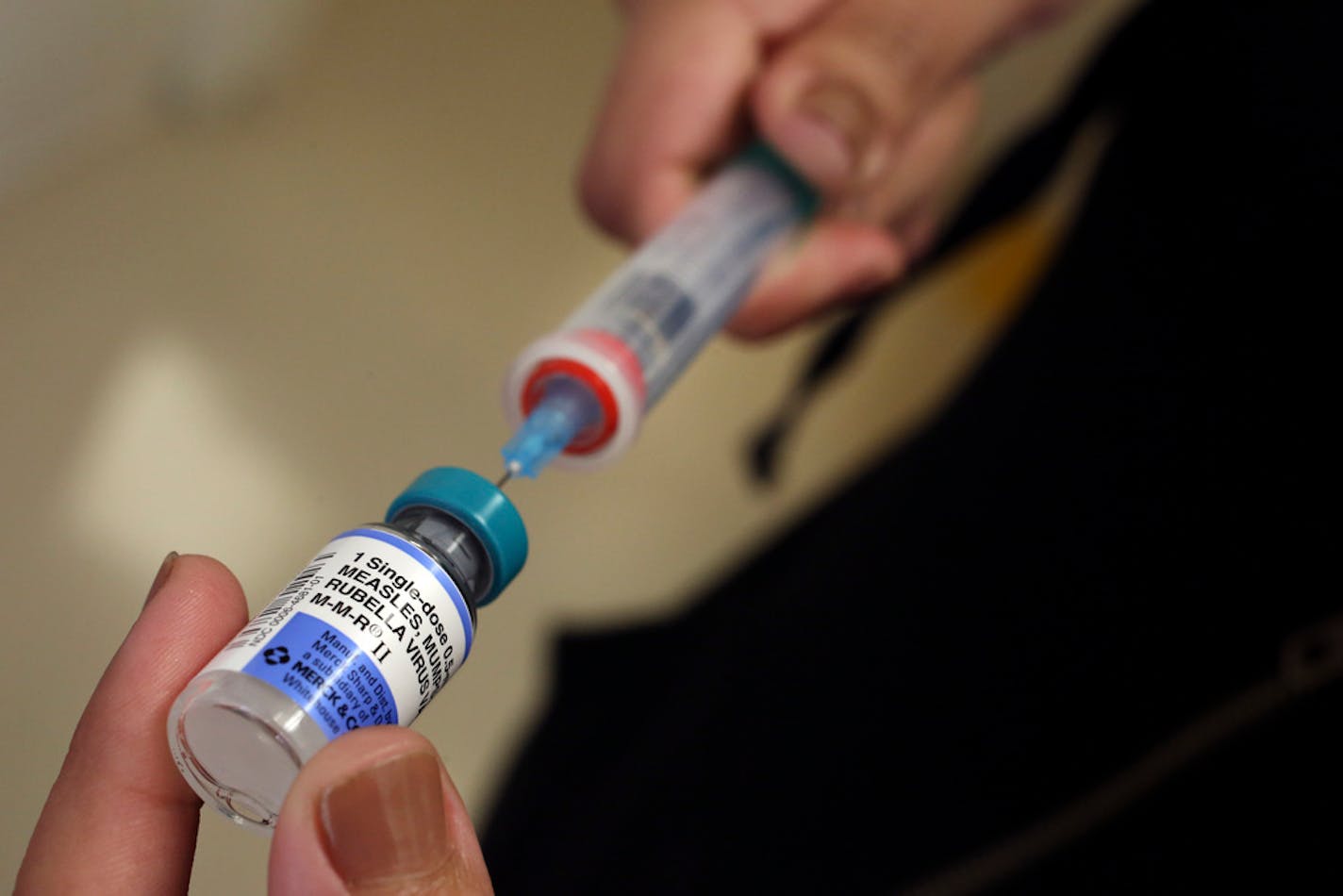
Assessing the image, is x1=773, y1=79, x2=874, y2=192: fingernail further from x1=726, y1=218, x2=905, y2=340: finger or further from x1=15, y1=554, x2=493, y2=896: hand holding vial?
x1=15, y1=554, x2=493, y2=896: hand holding vial

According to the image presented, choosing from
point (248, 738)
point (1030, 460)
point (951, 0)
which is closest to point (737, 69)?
point (951, 0)

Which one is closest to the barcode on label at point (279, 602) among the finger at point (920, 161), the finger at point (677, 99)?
the finger at point (677, 99)

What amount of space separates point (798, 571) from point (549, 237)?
1.07 ft

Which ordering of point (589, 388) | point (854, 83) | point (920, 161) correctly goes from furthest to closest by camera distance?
point (920, 161) → point (854, 83) → point (589, 388)

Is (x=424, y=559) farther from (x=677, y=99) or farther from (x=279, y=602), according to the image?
(x=677, y=99)

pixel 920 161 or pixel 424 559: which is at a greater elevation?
pixel 424 559

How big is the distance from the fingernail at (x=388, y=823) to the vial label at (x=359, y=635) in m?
0.02

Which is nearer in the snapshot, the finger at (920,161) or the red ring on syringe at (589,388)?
the red ring on syringe at (589,388)

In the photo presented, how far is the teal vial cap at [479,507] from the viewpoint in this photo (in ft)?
1.12

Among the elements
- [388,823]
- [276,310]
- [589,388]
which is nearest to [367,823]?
[388,823]

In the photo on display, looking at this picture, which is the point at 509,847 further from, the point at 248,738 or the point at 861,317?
the point at 861,317

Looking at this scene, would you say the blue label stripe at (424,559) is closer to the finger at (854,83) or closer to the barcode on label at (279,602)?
the barcode on label at (279,602)

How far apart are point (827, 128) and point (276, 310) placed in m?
0.34

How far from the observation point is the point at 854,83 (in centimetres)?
55
